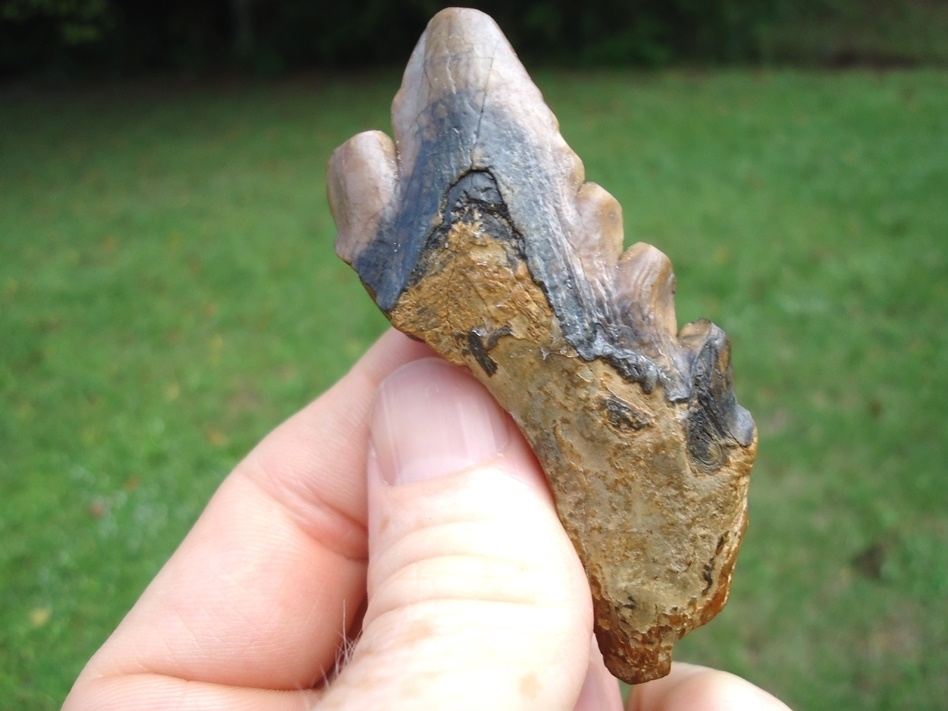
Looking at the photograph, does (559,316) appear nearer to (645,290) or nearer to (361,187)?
(645,290)

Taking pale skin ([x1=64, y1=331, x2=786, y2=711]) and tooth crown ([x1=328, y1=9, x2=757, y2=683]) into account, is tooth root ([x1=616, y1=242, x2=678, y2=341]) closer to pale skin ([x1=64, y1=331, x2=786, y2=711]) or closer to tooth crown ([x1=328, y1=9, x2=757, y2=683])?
tooth crown ([x1=328, y1=9, x2=757, y2=683])

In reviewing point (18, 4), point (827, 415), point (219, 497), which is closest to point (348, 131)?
point (18, 4)

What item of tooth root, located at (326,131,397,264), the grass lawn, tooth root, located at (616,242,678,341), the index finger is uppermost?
tooth root, located at (326,131,397,264)

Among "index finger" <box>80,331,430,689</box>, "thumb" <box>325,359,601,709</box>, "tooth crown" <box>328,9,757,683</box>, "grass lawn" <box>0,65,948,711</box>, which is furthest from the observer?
"grass lawn" <box>0,65,948,711</box>

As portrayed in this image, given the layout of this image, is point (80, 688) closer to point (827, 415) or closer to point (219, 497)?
point (219, 497)

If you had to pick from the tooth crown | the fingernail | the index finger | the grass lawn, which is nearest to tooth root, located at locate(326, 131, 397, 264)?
the tooth crown

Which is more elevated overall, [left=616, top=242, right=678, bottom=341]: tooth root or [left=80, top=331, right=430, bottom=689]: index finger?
[left=616, top=242, right=678, bottom=341]: tooth root

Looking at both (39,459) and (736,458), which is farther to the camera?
(39,459)
